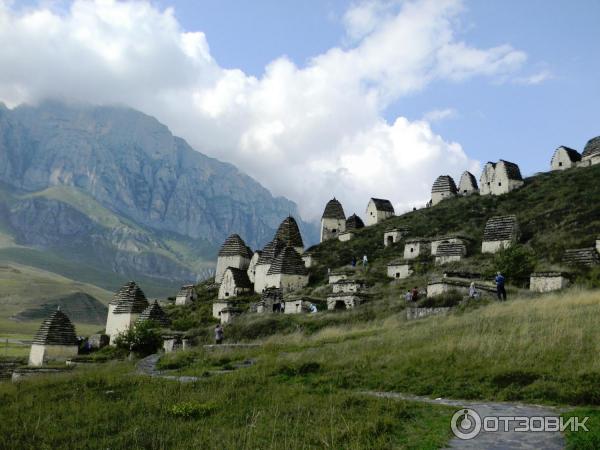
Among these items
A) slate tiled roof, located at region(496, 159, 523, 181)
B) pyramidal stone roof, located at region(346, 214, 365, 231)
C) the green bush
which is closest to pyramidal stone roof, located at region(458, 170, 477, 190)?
slate tiled roof, located at region(496, 159, 523, 181)

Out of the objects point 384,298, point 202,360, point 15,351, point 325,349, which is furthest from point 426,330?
point 15,351

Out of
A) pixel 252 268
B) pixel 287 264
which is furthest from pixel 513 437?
pixel 252 268

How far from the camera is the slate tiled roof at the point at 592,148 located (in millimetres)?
68125

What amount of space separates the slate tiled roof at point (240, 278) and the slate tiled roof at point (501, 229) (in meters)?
21.2

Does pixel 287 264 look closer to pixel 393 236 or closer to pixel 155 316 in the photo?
pixel 155 316

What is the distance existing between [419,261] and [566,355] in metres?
34.8

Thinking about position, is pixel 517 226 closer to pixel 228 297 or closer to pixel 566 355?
pixel 228 297

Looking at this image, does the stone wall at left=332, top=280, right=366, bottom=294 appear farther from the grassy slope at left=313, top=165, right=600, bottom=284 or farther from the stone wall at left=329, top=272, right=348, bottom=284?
the grassy slope at left=313, top=165, right=600, bottom=284

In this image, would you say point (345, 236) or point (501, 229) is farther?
point (345, 236)

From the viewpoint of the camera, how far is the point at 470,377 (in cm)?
1274

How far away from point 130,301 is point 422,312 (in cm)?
2621

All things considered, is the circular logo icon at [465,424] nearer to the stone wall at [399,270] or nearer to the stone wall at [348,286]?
the stone wall at [348,286]

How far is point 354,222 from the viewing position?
76188mm

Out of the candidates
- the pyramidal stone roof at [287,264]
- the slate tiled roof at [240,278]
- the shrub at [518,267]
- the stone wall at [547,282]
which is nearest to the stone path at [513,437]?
the stone wall at [547,282]
